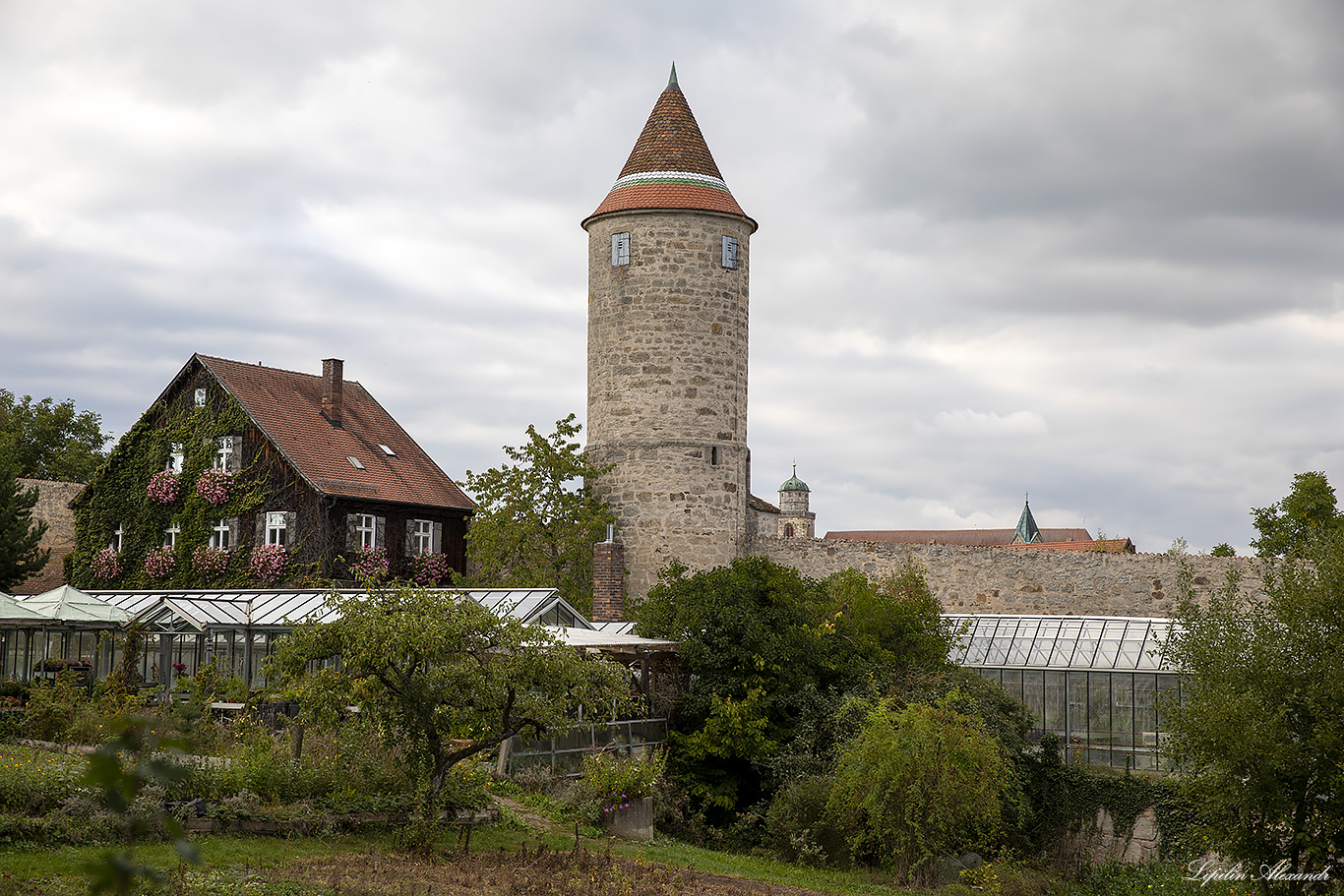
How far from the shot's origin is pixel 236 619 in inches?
885

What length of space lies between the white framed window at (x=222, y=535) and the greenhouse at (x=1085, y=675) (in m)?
18.0

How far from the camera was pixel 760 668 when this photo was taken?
66.6 ft

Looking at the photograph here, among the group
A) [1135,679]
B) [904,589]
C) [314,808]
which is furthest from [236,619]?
[1135,679]

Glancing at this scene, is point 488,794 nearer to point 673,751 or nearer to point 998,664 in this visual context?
point 673,751

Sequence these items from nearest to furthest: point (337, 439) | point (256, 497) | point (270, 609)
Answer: point (270, 609) < point (256, 497) < point (337, 439)

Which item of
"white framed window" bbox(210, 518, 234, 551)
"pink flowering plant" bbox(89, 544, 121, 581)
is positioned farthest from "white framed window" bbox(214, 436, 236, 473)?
"pink flowering plant" bbox(89, 544, 121, 581)

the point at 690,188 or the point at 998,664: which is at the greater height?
the point at 690,188

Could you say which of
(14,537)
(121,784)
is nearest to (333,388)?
(14,537)

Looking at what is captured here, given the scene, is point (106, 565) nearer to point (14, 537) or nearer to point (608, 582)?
point (14, 537)

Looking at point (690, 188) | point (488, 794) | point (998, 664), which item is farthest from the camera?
point (690, 188)

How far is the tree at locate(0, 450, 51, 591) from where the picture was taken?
104 feet

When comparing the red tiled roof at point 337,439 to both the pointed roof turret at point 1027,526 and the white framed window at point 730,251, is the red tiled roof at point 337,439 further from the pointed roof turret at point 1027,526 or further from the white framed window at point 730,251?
the pointed roof turret at point 1027,526

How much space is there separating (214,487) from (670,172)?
13968mm

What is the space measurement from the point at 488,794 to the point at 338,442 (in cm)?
1913
